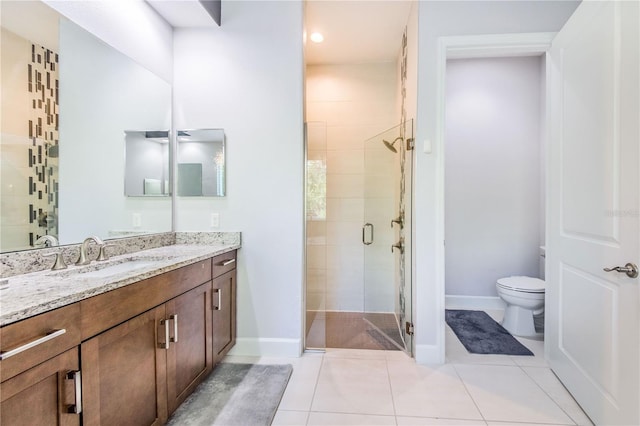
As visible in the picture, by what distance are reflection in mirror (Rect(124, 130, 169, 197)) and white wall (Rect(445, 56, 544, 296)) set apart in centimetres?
295

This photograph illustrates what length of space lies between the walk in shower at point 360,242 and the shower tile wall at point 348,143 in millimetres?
11

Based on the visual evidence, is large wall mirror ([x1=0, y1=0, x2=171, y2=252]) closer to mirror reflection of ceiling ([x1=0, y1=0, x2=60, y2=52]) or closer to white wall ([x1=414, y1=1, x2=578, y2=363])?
mirror reflection of ceiling ([x1=0, y1=0, x2=60, y2=52])

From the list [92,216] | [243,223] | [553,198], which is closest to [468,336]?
[553,198]

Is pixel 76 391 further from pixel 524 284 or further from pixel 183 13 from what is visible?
pixel 524 284

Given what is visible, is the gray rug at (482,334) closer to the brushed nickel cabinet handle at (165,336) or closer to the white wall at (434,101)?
the white wall at (434,101)

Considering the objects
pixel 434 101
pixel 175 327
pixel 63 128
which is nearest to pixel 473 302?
pixel 434 101

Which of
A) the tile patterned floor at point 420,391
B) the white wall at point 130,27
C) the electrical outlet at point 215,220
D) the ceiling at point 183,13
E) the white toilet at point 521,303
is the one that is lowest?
the tile patterned floor at point 420,391

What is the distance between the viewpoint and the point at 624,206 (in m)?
1.46

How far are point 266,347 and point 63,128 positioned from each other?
1.96 m

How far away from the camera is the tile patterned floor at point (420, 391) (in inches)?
66.4

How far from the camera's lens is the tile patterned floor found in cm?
169

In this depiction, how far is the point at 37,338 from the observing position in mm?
932

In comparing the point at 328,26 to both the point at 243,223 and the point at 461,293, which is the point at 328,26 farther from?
the point at 461,293

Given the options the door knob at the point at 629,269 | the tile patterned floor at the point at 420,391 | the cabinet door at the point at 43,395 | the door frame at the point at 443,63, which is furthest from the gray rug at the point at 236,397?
the door knob at the point at 629,269
